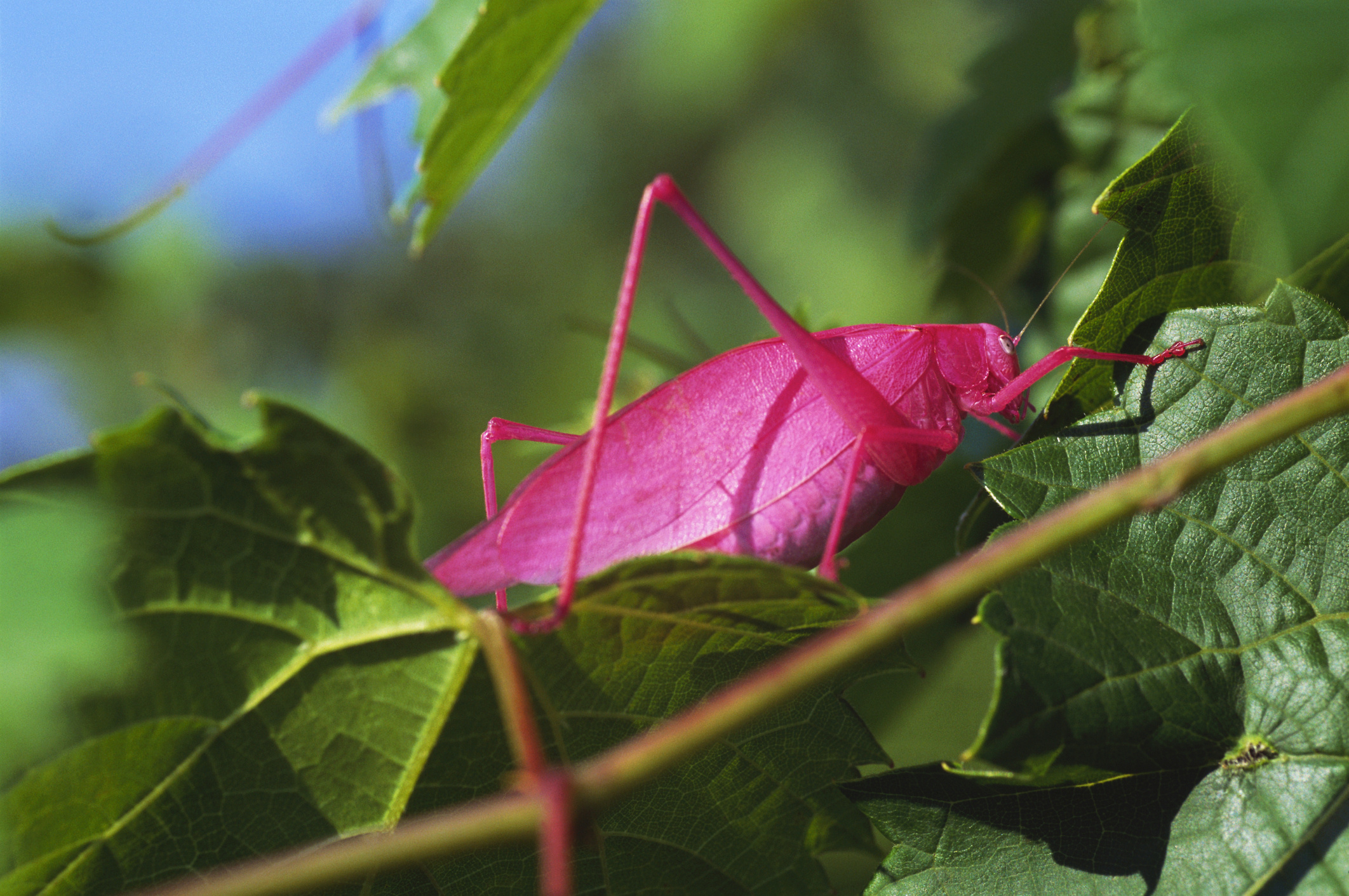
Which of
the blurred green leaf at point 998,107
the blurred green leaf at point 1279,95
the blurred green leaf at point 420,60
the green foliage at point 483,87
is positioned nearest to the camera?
the blurred green leaf at point 1279,95

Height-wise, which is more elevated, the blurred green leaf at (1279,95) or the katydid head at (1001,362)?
the blurred green leaf at (1279,95)

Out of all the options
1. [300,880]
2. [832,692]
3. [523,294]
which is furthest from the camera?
[523,294]

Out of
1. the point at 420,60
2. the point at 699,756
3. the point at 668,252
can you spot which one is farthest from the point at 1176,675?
the point at 668,252

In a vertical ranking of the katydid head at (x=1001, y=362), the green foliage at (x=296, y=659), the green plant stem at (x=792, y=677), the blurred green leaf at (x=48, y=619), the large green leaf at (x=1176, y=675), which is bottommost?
the large green leaf at (x=1176, y=675)

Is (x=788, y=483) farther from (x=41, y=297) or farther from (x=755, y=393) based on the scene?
(x=41, y=297)

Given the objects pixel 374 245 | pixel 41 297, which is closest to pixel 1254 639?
pixel 41 297

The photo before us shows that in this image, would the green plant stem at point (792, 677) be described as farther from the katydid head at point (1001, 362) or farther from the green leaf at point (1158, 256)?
the katydid head at point (1001, 362)

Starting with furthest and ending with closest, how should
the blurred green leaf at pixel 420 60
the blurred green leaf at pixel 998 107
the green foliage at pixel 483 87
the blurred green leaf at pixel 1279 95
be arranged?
the blurred green leaf at pixel 998 107
the blurred green leaf at pixel 420 60
the green foliage at pixel 483 87
the blurred green leaf at pixel 1279 95

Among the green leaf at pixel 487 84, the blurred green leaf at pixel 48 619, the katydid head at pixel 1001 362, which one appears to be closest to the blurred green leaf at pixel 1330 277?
the katydid head at pixel 1001 362
